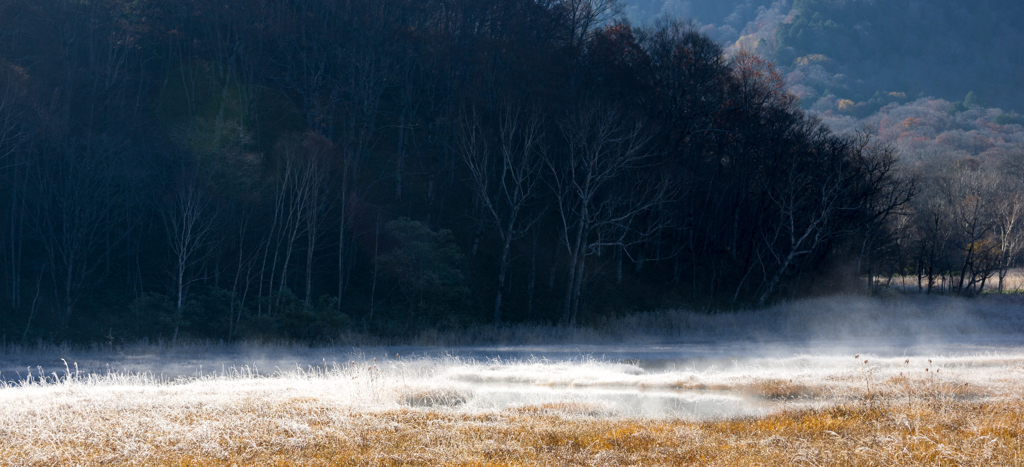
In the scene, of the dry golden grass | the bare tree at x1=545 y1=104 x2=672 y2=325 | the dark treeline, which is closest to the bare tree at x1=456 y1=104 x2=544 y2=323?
the dark treeline

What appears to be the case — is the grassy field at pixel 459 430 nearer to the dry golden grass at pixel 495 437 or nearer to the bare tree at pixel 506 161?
the dry golden grass at pixel 495 437

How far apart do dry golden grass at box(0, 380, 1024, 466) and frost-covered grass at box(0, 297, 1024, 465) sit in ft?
0.12

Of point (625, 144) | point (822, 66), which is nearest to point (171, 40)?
point (625, 144)

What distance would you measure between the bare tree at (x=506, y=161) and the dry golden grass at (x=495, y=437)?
21780mm

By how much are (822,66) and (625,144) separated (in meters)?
91.9

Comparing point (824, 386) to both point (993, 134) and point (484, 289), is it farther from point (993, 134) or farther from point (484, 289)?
point (993, 134)

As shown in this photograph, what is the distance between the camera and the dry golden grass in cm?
767

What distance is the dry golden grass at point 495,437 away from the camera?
7.67 metres

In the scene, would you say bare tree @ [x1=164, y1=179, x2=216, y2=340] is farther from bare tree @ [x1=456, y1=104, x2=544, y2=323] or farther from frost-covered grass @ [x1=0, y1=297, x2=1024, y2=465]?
bare tree @ [x1=456, y1=104, x2=544, y2=323]

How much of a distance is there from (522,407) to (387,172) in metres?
31.1

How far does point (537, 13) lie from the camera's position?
143ft

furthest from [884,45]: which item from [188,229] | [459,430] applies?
[459,430]

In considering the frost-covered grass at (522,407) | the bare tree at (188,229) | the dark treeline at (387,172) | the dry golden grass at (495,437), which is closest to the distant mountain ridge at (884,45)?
the dark treeline at (387,172)

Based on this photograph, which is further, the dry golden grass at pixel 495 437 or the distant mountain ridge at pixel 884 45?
the distant mountain ridge at pixel 884 45
